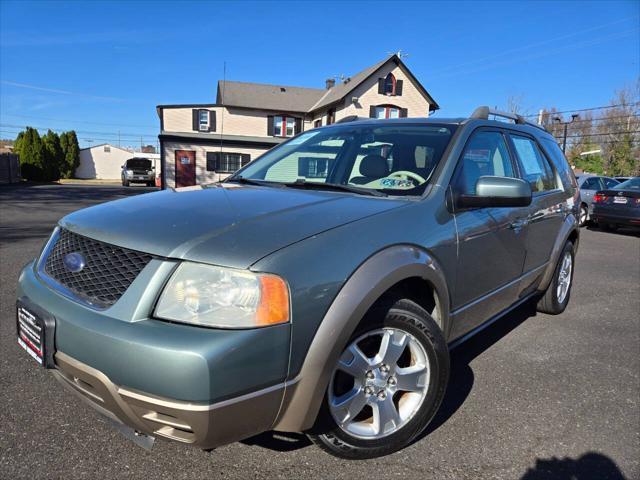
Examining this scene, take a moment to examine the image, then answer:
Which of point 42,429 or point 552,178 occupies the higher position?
point 552,178

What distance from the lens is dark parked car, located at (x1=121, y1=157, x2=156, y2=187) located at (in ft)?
106

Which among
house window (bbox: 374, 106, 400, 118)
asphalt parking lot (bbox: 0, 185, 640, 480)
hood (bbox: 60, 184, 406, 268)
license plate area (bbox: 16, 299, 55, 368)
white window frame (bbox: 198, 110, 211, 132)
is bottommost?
→ asphalt parking lot (bbox: 0, 185, 640, 480)

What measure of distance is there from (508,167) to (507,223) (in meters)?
0.55

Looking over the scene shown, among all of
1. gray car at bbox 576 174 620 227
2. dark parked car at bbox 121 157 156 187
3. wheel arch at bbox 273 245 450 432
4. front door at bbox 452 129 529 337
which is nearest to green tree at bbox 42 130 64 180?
dark parked car at bbox 121 157 156 187

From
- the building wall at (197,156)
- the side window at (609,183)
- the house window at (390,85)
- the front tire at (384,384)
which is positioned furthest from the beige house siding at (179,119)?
the front tire at (384,384)

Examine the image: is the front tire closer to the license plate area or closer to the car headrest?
the car headrest

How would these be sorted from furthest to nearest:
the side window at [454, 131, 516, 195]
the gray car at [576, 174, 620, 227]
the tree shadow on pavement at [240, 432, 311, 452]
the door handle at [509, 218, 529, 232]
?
the gray car at [576, 174, 620, 227] → the door handle at [509, 218, 529, 232] → the side window at [454, 131, 516, 195] → the tree shadow on pavement at [240, 432, 311, 452]

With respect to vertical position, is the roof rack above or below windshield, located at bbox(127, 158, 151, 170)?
below

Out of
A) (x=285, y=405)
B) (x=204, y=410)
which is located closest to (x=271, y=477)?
(x=285, y=405)

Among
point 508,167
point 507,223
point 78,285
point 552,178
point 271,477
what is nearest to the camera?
point 78,285

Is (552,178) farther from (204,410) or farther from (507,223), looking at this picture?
(204,410)

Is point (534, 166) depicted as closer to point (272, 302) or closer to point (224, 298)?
point (272, 302)

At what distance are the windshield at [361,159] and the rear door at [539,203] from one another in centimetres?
101

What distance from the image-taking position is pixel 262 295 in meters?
1.64
